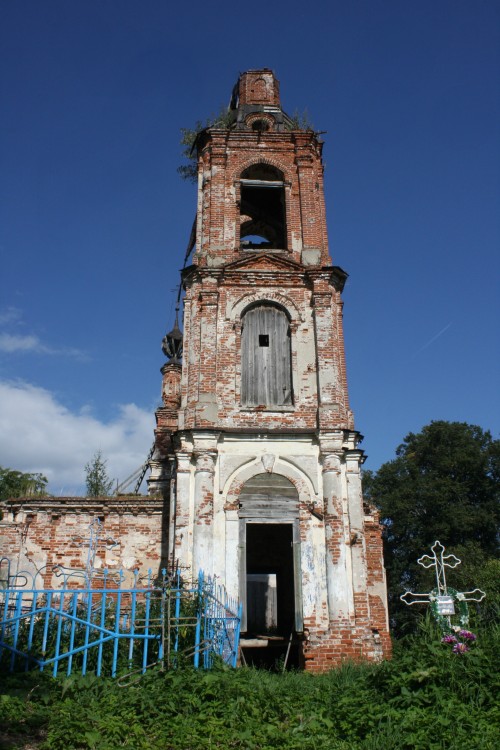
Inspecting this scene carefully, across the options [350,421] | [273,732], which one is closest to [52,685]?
[273,732]

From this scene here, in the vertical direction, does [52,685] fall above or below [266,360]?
below

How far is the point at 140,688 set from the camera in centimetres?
686

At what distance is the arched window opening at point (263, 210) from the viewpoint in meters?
17.4

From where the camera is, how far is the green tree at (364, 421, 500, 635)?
110 feet

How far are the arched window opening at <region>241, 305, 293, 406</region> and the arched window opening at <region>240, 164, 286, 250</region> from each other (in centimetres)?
321

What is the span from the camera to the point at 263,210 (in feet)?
61.7

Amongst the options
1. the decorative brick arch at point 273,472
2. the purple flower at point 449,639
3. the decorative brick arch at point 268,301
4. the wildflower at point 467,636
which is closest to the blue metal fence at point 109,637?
the purple flower at point 449,639

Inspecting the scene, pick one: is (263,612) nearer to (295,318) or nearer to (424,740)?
(295,318)

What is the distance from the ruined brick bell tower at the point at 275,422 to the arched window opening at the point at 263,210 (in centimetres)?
12

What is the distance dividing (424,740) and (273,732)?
1.43 meters

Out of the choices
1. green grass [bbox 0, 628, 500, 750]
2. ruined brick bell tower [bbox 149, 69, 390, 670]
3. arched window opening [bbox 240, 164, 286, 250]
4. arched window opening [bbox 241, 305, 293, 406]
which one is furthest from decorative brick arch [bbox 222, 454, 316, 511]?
arched window opening [bbox 240, 164, 286, 250]

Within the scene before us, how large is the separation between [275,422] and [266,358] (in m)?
1.68

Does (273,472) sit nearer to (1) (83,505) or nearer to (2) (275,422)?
(2) (275,422)

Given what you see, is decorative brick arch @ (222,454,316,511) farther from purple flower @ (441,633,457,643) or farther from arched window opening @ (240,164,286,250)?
arched window opening @ (240,164,286,250)
